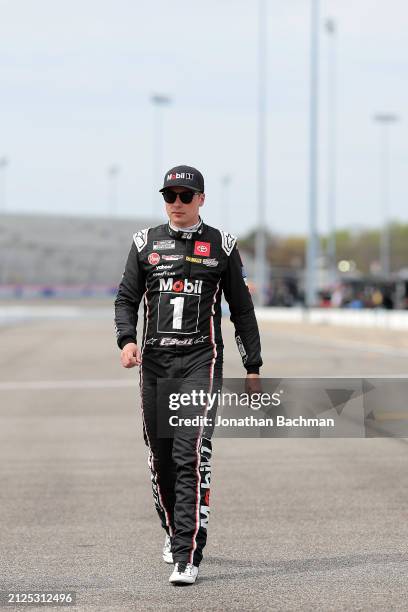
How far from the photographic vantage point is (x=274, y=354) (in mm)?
26156

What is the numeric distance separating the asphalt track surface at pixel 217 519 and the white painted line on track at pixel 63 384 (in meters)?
2.42

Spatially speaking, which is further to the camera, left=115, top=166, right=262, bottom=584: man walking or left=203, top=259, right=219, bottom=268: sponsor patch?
left=203, top=259, right=219, bottom=268: sponsor patch

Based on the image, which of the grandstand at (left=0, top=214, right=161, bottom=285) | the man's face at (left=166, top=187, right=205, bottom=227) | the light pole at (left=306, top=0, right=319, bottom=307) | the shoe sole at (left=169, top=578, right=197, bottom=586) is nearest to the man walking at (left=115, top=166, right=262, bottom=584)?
the man's face at (left=166, top=187, right=205, bottom=227)

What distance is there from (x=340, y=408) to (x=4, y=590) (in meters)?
1.91

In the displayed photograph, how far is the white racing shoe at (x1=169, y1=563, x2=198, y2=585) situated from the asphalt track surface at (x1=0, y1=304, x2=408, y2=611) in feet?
0.17

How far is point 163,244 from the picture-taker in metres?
5.75

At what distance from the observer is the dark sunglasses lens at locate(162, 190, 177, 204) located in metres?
5.73

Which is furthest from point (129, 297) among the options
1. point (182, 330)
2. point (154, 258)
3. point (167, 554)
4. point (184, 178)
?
point (167, 554)

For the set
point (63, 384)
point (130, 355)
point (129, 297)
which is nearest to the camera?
point (130, 355)

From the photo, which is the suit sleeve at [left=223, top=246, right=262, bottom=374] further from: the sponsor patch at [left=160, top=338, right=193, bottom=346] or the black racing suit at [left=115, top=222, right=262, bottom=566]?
the sponsor patch at [left=160, top=338, right=193, bottom=346]

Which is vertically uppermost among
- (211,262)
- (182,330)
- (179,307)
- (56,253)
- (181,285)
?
(56,253)

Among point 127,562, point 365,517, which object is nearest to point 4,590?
point 127,562

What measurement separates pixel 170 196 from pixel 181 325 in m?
0.64

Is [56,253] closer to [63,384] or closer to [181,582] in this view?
[63,384]
